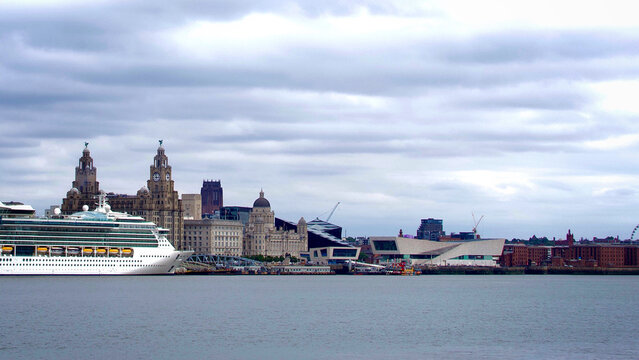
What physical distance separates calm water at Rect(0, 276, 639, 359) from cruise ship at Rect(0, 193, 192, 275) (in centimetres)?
3039

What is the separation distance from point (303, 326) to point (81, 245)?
8106cm

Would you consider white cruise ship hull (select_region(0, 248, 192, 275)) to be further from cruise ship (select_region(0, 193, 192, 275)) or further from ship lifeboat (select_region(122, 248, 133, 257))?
ship lifeboat (select_region(122, 248, 133, 257))

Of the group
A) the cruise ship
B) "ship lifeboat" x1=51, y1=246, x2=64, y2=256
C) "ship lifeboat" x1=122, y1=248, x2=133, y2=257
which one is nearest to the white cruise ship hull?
the cruise ship

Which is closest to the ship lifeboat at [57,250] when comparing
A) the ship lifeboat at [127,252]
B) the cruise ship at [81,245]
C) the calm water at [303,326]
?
the cruise ship at [81,245]

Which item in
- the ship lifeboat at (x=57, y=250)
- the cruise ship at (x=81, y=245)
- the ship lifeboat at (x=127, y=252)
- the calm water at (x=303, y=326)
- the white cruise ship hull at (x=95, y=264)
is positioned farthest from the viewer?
the ship lifeboat at (x=127, y=252)

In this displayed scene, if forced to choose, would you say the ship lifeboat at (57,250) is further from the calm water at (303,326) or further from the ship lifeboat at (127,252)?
the calm water at (303,326)

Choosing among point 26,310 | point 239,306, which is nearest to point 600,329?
point 239,306

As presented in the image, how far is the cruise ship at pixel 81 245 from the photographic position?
140875 millimetres

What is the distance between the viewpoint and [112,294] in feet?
343

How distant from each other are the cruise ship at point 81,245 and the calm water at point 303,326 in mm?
30385

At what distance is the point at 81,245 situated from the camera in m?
146

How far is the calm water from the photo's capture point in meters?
57.5

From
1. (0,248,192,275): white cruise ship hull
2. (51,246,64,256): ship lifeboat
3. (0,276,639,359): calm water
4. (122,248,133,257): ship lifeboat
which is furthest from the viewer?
(122,248,133,257): ship lifeboat

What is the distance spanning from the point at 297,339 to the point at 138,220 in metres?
98.9
